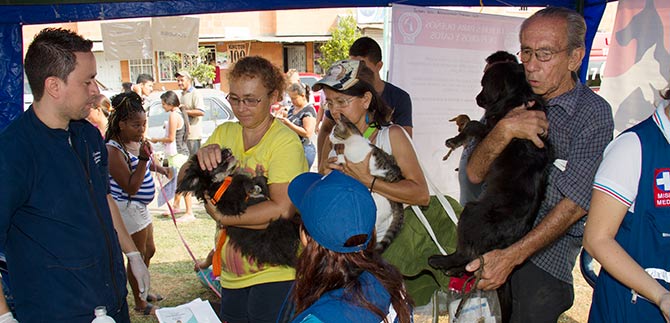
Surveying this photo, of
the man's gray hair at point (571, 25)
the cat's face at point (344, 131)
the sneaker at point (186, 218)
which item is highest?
the man's gray hair at point (571, 25)

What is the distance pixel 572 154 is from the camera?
89.2 inches

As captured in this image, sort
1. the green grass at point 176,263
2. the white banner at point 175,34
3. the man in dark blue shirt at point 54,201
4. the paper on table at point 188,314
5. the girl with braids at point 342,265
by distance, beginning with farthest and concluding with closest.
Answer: the white banner at point 175,34 → the green grass at point 176,263 → the man in dark blue shirt at point 54,201 → the paper on table at point 188,314 → the girl with braids at point 342,265

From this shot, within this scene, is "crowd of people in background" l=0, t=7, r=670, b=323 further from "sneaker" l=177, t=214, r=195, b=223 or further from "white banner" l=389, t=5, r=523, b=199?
"sneaker" l=177, t=214, r=195, b=223

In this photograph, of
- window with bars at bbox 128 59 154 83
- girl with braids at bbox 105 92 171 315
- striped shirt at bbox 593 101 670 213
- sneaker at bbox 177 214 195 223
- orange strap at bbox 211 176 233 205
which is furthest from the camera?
window with bars at bbox 128 59 154 83

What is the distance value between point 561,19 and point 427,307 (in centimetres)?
182

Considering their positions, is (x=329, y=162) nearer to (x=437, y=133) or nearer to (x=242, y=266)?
(x=242, y=266)

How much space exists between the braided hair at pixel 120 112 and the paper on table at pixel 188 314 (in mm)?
2638

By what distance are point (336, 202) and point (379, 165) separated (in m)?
1.22

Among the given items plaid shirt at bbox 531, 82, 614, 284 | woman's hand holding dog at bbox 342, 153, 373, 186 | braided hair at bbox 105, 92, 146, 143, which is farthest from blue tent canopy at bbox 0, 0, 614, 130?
plaid shirt at bbox 531, 82, 614, 284

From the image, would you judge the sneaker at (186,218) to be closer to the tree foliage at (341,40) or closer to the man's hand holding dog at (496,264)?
the man's hand holding dog at (496,264)

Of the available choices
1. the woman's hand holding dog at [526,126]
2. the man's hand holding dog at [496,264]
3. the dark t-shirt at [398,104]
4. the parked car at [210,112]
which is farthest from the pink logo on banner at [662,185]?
the parked car at [210,112]

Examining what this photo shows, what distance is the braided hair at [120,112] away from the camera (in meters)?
4.23

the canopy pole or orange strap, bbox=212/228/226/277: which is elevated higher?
the canopy pole

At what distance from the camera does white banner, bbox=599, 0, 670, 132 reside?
420 cm
